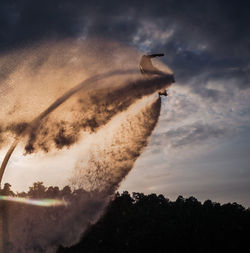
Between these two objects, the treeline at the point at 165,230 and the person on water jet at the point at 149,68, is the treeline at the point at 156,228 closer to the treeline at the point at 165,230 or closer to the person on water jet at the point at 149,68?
the treeline at the point at 165,230

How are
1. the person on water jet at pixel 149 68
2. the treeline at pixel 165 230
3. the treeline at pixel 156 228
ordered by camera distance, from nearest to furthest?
the person on water jet at pixel 149 68
the treeline at pixel 156 228
the treeline at pixel 165 230

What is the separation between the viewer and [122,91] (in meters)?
23.7

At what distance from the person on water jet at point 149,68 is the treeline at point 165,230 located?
3560cm

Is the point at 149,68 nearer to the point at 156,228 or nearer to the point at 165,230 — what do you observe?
the point at 165,230

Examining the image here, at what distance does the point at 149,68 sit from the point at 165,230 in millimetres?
40988

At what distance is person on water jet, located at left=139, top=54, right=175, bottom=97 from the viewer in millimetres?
21823

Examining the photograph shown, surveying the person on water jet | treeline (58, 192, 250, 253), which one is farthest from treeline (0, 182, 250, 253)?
the person on water jet

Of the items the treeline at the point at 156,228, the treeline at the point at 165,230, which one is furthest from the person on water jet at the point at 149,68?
the treeline at the point at 165,230

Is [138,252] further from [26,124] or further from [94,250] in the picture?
[26,124]

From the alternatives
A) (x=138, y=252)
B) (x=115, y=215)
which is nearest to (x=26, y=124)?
(x=138, y=252)

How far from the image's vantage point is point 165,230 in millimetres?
55094

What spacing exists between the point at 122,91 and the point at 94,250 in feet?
140

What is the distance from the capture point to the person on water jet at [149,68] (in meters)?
21.8

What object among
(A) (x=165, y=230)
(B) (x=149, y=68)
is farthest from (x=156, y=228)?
(B) (x=149, y=68)
